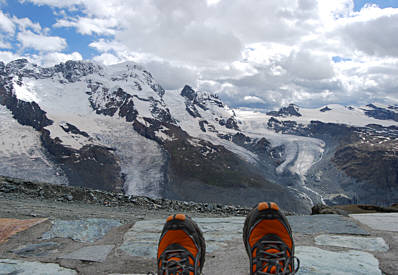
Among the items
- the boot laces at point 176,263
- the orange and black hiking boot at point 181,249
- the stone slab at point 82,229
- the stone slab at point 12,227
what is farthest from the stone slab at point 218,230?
the stone slab at point 12,227

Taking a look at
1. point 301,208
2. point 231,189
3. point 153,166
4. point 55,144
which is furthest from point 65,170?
Result: point 301,208

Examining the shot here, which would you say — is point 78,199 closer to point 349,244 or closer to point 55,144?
point 349,244

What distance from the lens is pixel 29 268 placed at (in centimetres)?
368

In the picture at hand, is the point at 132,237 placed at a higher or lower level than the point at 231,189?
higher

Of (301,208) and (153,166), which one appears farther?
(153,166)

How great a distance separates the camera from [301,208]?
14150 cm

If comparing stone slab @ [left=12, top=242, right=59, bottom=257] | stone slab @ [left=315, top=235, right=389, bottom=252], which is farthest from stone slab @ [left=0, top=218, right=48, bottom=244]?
stone slab @ [left=315, top=235, right=389, bottom=252]

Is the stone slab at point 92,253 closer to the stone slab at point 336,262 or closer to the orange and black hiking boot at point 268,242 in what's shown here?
the orange and black hiking boot at point 268,242

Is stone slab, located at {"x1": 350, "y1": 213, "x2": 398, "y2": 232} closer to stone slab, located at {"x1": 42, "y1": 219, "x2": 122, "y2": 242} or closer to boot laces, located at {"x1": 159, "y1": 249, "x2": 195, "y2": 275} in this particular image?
boot laces, located at {"x1": 159, "y1": 249, "x2": 195, "y2": 275}

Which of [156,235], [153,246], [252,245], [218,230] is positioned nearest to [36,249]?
[153,246]

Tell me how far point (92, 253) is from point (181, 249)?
4.69 ft

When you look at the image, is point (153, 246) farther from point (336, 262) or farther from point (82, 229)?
point (336, 262)

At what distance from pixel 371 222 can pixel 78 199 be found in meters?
8.62

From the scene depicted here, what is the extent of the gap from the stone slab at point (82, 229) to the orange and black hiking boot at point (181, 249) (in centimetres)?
179
